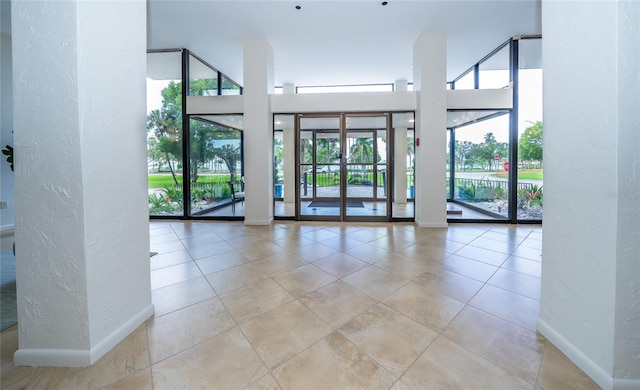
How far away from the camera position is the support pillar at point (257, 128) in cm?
487

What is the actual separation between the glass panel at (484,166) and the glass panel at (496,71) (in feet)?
2.32

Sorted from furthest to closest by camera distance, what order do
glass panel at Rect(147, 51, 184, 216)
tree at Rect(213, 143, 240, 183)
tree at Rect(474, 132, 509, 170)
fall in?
tree at Rect(213, 143, 240, 183), glass panel at Rect(147, 51, 184, 216), tree at Rect(474, 132, 509, 170)

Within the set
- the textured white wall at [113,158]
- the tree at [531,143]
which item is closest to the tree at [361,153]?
the tree at [531,143]

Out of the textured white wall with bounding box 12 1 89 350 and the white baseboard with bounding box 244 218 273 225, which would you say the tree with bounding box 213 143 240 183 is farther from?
the textured white wall with bounding box 12 1 89 350

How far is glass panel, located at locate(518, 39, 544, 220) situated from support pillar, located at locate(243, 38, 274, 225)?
5.08 metres

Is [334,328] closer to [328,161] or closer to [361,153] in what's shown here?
[328,161]

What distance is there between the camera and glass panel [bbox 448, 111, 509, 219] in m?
5.12

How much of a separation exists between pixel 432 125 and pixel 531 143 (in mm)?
2052

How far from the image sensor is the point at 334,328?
169 centimetres

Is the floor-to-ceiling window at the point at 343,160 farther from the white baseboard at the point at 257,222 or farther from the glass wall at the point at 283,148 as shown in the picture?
the white baseboard at the point at 257,222

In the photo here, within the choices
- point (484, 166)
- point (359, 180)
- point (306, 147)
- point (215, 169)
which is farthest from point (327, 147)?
point (484, 166)

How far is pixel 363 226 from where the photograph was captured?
16.2 ft

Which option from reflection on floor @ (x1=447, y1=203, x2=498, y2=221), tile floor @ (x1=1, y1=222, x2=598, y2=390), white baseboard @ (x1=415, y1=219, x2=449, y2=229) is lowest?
tile floor @ (x1=1, y1=222, x2=598, y2=390)

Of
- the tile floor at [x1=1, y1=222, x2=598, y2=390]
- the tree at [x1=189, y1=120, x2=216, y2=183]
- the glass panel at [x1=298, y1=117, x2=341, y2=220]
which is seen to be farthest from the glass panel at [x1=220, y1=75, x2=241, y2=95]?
the tile floor at [x1=1, y1=222, x2=598, y2=390]
